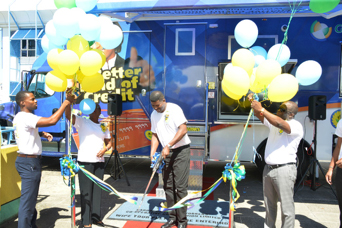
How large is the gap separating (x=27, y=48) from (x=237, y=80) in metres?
14.3

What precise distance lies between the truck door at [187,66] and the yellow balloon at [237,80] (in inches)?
110

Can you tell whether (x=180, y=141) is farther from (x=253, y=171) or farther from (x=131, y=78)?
(x=253, y=171)

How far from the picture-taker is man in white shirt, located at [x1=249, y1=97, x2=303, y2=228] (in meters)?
2.91

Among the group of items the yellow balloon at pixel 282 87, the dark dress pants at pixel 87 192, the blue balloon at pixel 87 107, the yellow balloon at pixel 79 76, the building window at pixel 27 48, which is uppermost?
the building window at pixel 27 48

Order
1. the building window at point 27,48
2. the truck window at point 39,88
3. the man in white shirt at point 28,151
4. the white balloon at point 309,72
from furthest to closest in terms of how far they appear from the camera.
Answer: the building window at point 27,48 → the truck window at point 39,88 → the man in white shirt at point 28,151 → the white balloon at point 309,72

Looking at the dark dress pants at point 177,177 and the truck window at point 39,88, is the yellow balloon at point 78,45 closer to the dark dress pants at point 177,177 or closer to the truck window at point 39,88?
the dark dress pants at point 177,177

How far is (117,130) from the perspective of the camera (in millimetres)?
6055

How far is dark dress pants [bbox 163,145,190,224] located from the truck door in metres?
2.10

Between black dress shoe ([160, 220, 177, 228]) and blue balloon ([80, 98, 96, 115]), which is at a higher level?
blue balloon ([80, 98, 96, 115])

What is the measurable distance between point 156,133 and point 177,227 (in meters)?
1.38

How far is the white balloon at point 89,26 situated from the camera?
9.98 feet

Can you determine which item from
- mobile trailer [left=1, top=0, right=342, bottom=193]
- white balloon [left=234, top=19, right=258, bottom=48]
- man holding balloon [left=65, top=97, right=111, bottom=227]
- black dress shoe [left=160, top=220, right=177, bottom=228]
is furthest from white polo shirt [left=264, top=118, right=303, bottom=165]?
man holding balloon [left=65, top=97, right=111, bottom=227]

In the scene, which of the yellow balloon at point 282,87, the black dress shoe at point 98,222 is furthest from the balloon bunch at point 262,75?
the black dress shoe at point 98,222

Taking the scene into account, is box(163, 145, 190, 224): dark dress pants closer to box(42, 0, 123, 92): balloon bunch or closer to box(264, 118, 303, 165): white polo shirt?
box(264, 118, 303, 165): white polo shirt
